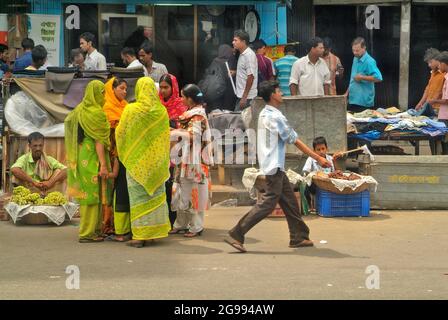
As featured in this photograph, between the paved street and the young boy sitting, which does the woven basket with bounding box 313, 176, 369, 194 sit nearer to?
the young boy sitting

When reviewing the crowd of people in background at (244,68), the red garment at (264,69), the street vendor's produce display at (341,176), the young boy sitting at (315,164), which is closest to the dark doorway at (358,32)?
the crowd of people in background at (244,68)

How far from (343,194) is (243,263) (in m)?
2.86

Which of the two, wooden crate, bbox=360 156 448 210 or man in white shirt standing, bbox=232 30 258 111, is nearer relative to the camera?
wooden crate, bbox=360 156 448 210

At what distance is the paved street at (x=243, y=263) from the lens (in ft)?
25.6

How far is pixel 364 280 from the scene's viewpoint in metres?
8.20

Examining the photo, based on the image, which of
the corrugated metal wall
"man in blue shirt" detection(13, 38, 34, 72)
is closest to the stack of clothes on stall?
the corrugated metal wall

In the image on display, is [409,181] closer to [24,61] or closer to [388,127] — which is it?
[388,127]

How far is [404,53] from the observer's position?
17.8 m

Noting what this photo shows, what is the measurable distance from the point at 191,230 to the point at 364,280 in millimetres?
2719

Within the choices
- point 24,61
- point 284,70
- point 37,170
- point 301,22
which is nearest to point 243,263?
point 37,170

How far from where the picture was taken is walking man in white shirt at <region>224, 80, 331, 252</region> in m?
9.33

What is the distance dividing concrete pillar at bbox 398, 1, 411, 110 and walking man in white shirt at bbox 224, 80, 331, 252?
8.77m
